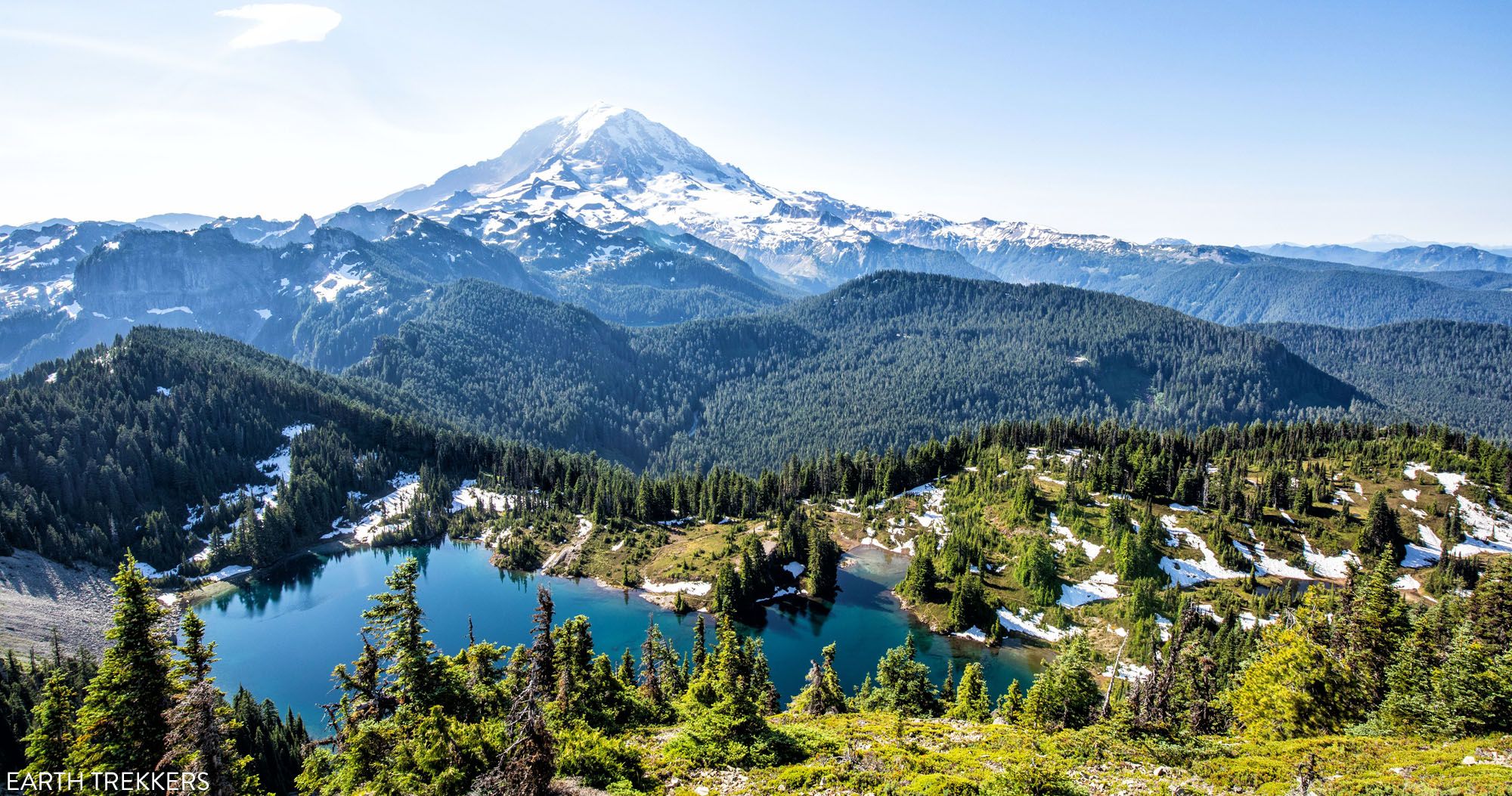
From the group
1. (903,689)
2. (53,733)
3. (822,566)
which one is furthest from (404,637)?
(822,566)

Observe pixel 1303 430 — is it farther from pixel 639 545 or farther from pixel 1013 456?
pixel 639 545

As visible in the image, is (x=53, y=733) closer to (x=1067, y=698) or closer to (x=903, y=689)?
(x=903, y=689)

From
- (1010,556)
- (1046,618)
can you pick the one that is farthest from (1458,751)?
(1010,556)

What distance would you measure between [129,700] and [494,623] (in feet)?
304

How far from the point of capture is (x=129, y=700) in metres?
26.0

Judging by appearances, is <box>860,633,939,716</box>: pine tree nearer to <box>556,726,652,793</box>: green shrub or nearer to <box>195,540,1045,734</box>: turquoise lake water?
<box>195,540,1045,734</box>: turquoise lake water

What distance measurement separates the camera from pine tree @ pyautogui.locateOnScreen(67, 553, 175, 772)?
84.0 ft

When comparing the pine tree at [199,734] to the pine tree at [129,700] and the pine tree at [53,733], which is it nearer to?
the pine tree at [129,700]

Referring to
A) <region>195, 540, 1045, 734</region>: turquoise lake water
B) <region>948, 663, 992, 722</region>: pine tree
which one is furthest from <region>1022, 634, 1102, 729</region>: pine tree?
<region>195, 540, 1045, 734</region>: turquoise lake water

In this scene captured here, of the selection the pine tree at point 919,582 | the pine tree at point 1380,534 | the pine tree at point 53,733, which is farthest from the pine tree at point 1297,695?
the pine tree at point 1380,534

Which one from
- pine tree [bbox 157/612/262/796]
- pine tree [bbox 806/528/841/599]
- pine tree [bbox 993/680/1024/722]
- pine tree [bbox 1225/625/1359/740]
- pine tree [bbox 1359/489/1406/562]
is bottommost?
pine tree [bbox 806/528/841/599]

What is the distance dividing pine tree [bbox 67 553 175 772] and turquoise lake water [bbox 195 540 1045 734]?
69.5m

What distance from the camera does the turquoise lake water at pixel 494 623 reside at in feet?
311

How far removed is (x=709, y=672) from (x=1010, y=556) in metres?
76.7
